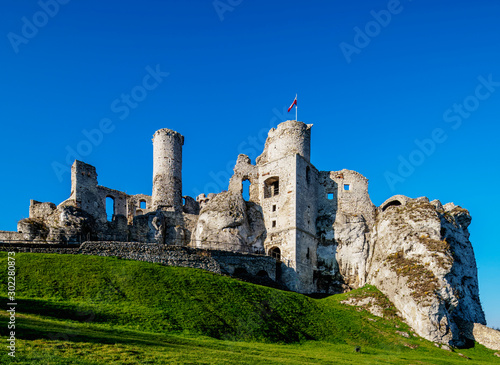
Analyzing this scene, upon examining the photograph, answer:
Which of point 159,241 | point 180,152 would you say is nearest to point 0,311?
point 159,241

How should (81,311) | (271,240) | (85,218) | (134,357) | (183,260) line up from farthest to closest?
(271,240) → (85,218) → (183,260) → (81,311) → (134,357)

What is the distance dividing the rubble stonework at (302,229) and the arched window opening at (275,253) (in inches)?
4.4

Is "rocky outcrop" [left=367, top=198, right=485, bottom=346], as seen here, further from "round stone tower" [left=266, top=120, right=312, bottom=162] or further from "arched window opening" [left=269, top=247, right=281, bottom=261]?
"round stone tower" [left=266, top=120, right=312, bottom=162]

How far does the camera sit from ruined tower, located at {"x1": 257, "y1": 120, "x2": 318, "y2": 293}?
179ft

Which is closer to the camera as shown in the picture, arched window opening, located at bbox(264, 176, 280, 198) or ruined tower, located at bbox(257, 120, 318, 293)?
ruined tower, located at bbox(257, 120, 318, 293)

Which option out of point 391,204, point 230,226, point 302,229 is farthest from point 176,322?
point 391,204

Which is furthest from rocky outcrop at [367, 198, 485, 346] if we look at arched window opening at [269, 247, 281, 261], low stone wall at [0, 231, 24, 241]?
low stone wall at [0, 231, 24, 241]

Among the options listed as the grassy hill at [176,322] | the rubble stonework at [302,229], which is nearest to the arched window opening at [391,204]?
the rubble stonework at [302,229]

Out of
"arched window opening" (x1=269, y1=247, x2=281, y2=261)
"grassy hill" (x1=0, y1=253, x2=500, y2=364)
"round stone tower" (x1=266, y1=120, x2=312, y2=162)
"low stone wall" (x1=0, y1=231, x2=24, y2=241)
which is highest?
"round stone tower" (x1=266, y1=120, x2=312, y2=162)

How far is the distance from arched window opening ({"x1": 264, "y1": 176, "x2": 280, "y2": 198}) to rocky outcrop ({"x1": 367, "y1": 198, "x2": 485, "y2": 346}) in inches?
484

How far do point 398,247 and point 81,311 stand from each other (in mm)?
33954

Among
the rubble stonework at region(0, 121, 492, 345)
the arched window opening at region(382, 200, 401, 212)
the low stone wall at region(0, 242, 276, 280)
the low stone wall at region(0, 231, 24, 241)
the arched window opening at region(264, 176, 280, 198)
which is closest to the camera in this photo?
the low stone wall at region(0, 242, 276, 280)

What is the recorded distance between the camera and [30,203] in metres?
53.2

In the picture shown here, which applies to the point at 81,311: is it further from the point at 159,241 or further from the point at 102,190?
the point at 102,190
